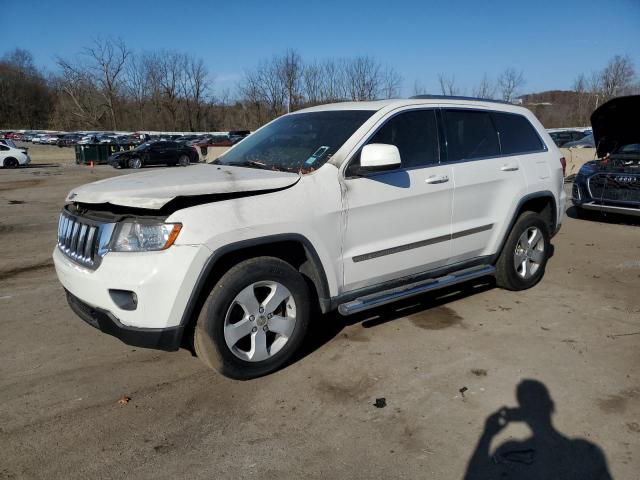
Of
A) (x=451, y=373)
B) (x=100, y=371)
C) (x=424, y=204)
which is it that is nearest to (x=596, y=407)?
(x=451, y=373)

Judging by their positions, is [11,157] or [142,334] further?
[11,157]

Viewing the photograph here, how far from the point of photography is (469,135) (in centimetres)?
462

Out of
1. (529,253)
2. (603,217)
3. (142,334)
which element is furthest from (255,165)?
(603,217)

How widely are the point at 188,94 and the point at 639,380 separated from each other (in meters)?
92.3

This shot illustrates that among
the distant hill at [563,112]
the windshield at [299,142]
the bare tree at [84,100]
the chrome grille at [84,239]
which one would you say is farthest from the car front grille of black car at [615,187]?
the bare tree at [84,100]

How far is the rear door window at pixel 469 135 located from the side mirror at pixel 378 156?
1.01m

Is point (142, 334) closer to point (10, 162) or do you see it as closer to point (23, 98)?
point (10, 162)

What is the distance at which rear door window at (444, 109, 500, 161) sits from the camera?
443 centimetres

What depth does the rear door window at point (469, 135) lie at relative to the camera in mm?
4430

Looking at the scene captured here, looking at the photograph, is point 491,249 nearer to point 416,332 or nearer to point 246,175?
point 416,332

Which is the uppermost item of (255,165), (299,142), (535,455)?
(299,142)

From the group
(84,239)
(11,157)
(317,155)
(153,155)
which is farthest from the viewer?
(153,155)

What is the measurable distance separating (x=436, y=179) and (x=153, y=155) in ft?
95.6

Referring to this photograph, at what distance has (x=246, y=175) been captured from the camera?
3.51 m
